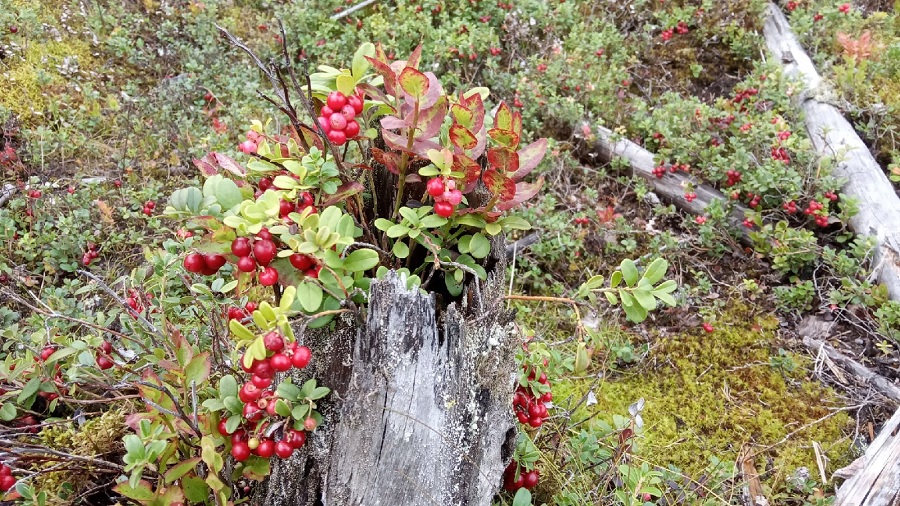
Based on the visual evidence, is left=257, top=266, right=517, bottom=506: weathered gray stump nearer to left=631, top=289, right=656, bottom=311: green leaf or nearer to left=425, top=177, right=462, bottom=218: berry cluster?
left=425, top=177, right=462, bottom=218: berry cluster

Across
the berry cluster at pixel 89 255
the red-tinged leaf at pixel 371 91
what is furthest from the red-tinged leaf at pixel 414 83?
the berry cluster at pixel 89 255

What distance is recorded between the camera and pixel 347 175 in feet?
6.87

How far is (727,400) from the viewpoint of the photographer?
390cm

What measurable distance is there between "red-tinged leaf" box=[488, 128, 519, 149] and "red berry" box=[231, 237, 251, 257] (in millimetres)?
844

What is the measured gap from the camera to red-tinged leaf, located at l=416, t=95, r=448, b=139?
1912 millimetres

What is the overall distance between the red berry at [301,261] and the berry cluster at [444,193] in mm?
455

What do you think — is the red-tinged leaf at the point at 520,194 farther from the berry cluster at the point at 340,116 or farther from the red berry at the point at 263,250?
the red berry at the point at 263,250

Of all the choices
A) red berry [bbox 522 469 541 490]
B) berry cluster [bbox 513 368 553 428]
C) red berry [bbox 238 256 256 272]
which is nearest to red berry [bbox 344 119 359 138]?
red berry [bbox 238 256 256 272]

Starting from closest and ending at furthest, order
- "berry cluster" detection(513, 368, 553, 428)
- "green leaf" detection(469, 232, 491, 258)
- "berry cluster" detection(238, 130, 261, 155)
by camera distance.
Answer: "green leaf" detection(469, 232, 491, 258) < "berry cluster" detection(238, 130, 261, 155) < "berry cluster" detection(513, 368, 553, 428)

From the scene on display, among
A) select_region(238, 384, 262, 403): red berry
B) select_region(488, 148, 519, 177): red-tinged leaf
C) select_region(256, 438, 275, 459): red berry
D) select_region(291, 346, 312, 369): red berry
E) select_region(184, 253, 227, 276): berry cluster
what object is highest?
select_region(488, 148, 519, 177): red-tinged leaf

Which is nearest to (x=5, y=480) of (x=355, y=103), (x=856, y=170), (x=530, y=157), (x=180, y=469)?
(x=180, y=469)

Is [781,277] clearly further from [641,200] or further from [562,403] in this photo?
[562,403]

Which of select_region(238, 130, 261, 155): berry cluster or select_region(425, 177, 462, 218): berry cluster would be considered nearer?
select_region(425, 177, 462, 218): berry cluster

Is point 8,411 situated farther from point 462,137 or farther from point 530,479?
point 530,479
